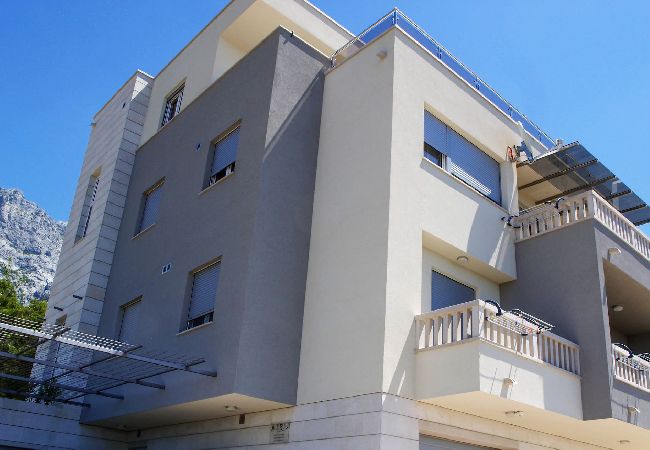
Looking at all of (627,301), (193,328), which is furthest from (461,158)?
(193,328)

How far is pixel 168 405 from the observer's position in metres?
13.1

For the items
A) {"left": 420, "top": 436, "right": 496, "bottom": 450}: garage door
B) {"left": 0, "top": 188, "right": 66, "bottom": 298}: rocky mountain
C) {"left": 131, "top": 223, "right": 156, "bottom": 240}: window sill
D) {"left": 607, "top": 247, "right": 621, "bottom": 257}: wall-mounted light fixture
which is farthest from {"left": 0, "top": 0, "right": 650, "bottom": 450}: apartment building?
{"left": 0, "top": 188, "right": 66, "bottom": 298}: rocky mountain

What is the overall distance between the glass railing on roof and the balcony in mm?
6565

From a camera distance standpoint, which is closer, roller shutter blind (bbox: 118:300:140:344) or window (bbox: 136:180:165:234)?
roller shutter blind (bbox: 118:300:140:344)

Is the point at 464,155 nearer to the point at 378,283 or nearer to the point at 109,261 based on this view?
the point at 378,283

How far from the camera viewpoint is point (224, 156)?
1529 centimetres

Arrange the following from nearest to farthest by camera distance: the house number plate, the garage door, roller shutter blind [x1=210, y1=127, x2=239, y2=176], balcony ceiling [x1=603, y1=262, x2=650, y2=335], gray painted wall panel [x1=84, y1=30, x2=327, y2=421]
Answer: the garage door → the house number plate → gray painted wall panel [x1=84, y1=30, x2=327, y2=421] → balcony ceiling [x1=603, y1=262, x2=650, y2=335] → roller shutter blind [x1=210, y1=127, x2=239, y2=176]

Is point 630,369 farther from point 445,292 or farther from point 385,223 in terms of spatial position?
point 385,223

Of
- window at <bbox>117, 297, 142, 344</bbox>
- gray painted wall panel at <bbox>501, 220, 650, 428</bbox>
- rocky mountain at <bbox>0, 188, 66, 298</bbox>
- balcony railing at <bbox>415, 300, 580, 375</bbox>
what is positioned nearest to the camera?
balcony railing at <bbox>415, 300, 580, 375</bbox>

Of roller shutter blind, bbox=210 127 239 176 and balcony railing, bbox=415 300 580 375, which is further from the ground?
roller shutter blind, bbox=210 127 239 176

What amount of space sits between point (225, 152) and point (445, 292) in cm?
604

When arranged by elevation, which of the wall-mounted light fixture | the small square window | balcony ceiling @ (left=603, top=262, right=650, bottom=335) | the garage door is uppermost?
the small square window

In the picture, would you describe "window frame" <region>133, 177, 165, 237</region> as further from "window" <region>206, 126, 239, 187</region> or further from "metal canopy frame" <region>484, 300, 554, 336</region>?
"metal canopy frame" <region>484, 300, 554, 336</region>

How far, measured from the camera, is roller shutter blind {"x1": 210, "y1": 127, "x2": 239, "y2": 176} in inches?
589
